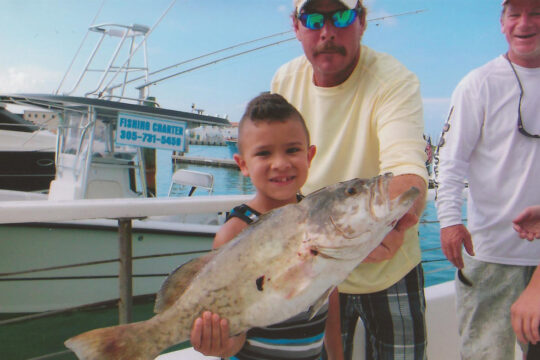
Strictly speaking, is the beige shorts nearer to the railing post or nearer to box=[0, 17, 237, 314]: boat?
the railing post

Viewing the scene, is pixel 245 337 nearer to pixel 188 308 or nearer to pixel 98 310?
pixel 188 308

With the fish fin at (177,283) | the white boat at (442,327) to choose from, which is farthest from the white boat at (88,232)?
the fish fin at (177,283)

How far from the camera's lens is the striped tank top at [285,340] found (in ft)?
5.29

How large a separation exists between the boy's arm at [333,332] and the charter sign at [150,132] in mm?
5064

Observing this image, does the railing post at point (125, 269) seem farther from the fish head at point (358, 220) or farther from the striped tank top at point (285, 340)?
the fish head at point (358, 220)

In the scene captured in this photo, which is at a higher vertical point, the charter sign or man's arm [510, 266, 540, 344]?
the charter sign

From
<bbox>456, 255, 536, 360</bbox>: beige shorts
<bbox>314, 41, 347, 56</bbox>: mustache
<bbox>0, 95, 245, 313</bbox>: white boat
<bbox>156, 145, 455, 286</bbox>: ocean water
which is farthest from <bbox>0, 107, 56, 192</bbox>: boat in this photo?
<bbox>456, 255, 536, 360</bbox>: beige shorts

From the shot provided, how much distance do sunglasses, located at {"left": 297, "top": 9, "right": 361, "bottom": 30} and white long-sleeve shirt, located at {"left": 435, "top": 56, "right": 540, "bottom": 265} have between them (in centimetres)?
105

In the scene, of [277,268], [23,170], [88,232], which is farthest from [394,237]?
[23,170]

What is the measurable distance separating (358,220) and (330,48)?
90 cm

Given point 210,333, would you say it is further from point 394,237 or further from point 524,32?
point 524,32

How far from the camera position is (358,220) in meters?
1.21

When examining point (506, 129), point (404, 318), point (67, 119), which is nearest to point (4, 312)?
point (67, 119)

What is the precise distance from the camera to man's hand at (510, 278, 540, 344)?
1.60m
